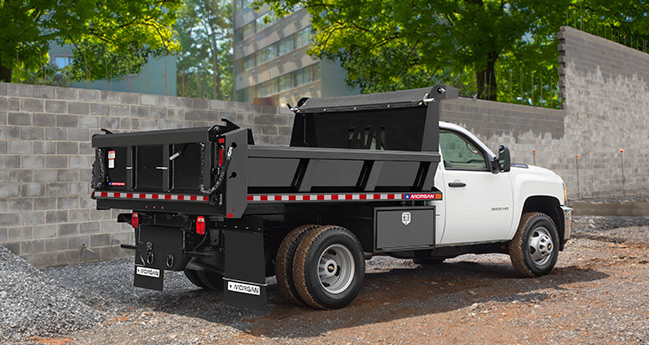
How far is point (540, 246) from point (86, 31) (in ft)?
59.1

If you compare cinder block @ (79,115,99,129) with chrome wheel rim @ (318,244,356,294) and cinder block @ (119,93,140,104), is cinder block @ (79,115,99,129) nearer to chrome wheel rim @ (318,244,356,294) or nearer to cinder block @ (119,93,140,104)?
cinder block @ (119,93,140,104)

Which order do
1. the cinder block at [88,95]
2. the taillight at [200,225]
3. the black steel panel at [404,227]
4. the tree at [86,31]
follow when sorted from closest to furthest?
the taillight at [200,225] < the black steel panel at [404,227] < the cinder block at [88,95] < the tree at [86,31]

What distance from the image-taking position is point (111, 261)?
37.4ft

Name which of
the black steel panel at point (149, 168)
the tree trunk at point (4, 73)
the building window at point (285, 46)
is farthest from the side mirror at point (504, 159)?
the building window at point (285, 46)

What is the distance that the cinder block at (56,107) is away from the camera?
10820mm

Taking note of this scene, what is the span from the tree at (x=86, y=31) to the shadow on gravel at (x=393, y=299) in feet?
38.1

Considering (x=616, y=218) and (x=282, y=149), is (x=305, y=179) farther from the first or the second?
(x=616, y=218)

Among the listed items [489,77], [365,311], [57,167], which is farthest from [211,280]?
[489,77]

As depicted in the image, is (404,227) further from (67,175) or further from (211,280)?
(67,175)

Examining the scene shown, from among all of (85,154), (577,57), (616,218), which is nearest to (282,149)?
(85,154)

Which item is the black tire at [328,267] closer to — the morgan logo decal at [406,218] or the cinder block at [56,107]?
the morgan logo decal at [406,218]

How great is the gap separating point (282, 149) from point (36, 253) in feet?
17.8

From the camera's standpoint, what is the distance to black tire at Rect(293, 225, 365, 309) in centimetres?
729

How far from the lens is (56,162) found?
35.7 feet
